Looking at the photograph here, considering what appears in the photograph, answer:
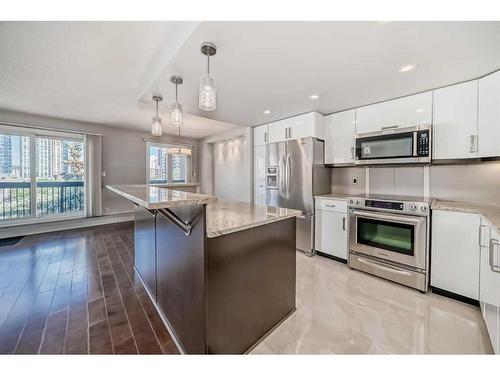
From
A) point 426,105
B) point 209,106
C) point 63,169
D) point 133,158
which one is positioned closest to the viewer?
point 209,106

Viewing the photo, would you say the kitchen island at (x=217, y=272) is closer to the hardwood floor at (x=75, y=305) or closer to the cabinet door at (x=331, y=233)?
the hardwood floor at (x=75, y=305)

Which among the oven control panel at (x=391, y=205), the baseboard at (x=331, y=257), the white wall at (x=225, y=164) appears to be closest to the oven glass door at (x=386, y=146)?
the oven control panel at (x=391, y=205)

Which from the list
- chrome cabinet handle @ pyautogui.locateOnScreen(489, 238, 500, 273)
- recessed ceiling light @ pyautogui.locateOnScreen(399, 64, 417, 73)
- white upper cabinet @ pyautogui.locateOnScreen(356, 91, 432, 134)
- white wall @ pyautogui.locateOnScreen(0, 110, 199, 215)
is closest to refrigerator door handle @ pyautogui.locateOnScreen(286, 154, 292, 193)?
white upper cabinet @ pyautogui.locateOnScreen(356, 91, 432, 134)

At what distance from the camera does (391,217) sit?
2.22 m

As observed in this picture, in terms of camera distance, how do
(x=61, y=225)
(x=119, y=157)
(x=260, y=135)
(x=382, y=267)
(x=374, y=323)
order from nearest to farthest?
(x=374, y=323)
(x=382, y=267)
(x=260, y=135)
(x=61, y=225)
(x=119, y=157)

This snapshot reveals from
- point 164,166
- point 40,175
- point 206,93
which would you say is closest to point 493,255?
point 206,93

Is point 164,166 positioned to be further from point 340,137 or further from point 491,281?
point 491,281

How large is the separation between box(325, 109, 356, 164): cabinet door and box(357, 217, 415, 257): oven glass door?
907mm

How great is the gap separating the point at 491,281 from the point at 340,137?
212 centimetres

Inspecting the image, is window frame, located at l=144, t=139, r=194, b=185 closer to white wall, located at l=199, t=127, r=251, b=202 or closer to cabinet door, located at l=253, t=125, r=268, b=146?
white wall, located at l=199, t=127, r=251, b=202
